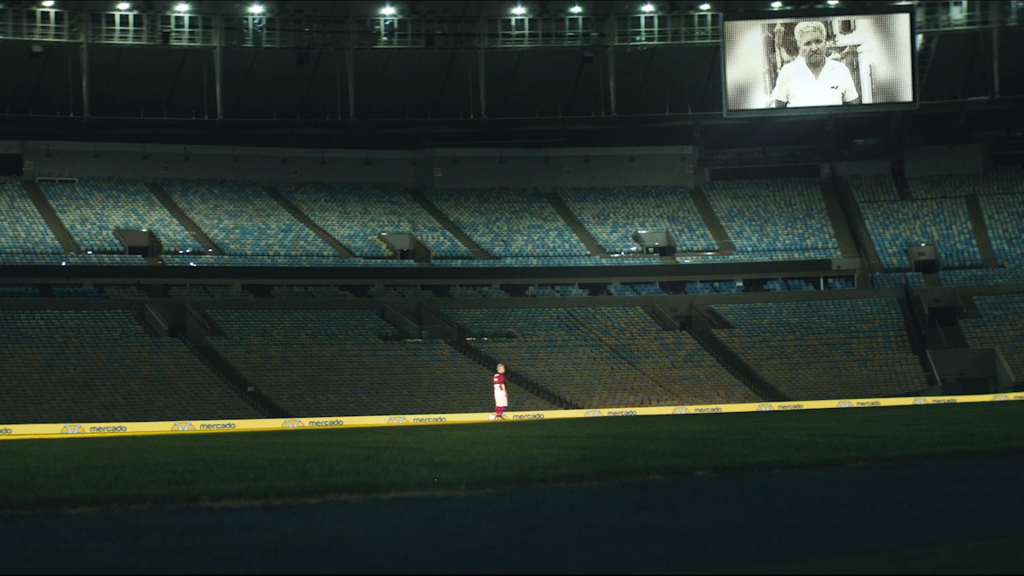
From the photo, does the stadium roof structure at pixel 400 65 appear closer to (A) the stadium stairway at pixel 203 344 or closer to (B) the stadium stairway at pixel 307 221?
(B) the stadium stairway at pixel 307 221

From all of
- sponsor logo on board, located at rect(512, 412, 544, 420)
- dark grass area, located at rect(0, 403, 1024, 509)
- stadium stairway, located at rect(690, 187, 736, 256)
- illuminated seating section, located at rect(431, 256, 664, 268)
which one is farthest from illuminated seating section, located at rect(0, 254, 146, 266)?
stadium stairway, located at rect(690, 187, 736, 256)

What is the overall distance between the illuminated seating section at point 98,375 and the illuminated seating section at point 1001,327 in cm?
2961

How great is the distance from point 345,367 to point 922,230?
102ft

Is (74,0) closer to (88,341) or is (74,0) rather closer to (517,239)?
(88,341)

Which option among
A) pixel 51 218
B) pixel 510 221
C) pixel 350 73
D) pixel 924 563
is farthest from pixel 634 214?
pixel 924 563

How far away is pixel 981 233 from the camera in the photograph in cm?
5478

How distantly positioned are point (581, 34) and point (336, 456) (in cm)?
3824

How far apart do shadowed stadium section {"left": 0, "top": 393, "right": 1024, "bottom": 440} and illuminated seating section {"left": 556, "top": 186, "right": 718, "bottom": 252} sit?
1956 centimetres

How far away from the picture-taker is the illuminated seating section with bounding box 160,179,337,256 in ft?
165

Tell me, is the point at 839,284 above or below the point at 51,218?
below

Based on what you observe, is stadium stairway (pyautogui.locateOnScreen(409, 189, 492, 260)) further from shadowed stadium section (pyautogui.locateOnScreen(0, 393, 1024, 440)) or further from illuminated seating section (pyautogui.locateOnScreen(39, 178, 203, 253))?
shadowed stadium section (pyautogui.locateOnScreen(0, 393, 1024, 440))

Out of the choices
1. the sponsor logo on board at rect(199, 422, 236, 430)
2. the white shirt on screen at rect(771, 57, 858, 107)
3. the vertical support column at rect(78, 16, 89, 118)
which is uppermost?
the vertical support column at rect(78, 16, 89, 118)

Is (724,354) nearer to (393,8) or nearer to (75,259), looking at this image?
(393,8)

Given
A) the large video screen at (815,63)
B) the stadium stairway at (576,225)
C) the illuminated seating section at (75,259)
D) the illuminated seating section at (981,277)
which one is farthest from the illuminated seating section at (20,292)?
the illuminated seating section at (981,277)
